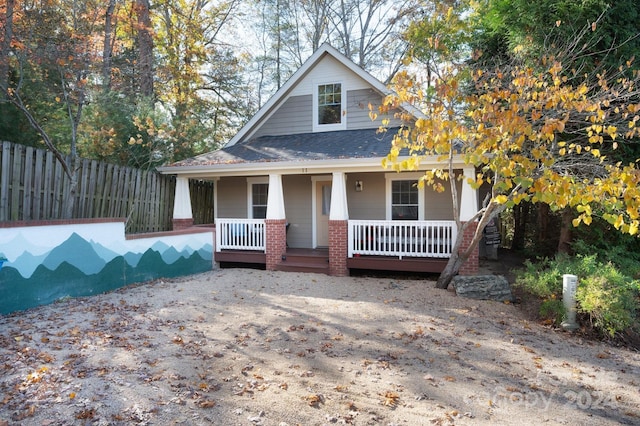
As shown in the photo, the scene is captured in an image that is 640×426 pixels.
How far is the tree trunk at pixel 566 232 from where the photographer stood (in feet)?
32.6

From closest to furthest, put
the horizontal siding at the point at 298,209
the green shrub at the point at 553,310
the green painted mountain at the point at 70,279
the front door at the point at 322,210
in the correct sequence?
the green painted mountain at the point at 70,279 < the green shrub at the point at 553,310 < the front door at the point at 322,210 < the horizontal siding at the point at 298,209

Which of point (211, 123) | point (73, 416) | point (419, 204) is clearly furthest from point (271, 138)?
point (73, 416)

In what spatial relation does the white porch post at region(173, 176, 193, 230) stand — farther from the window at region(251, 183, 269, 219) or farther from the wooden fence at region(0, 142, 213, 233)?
the window at region(251, 183, 269, 219)

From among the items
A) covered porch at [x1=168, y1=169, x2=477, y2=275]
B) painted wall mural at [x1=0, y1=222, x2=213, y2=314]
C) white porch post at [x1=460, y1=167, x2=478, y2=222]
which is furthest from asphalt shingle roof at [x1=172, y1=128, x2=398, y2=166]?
painted wall mural at [x1=0, y1=222, x2=213, y2=314]

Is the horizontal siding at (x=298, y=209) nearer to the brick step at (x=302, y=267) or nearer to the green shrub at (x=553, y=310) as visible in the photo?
the brick step at (x=302, y=267)

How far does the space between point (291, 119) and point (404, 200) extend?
434cm

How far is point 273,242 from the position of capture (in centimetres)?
1031

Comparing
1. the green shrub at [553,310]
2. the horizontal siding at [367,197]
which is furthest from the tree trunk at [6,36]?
the green shrub at [553,310]

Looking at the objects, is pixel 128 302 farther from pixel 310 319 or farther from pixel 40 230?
pixel 310 319

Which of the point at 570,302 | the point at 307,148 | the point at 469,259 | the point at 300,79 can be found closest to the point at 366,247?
the point at 469,259

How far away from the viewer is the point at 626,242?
958 cm

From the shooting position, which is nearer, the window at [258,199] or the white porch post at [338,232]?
the white porch post at [338,232]

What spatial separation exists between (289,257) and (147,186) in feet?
13.7

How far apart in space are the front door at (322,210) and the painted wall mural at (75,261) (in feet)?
13.4
